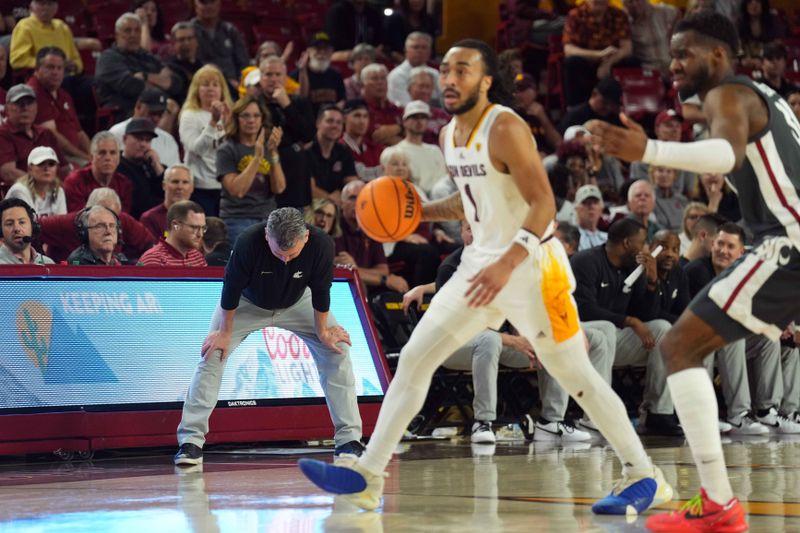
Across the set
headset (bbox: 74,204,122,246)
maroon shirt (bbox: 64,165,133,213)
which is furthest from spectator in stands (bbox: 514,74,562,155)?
headset (bbox: 74,204,122,246)

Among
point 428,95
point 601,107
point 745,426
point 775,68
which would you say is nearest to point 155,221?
point 428,95

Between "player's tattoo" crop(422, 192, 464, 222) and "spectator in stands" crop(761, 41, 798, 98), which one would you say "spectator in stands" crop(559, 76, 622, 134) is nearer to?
"spectator in stands" crop(761, 41, 798, 98)

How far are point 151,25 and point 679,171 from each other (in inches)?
265

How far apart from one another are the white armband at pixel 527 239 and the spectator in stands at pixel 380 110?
913 cm

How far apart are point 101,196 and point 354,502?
5331 mm

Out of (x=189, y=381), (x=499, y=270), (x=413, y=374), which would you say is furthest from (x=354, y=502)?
(x=189, y=381)

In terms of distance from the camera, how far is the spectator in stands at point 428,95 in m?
14.7

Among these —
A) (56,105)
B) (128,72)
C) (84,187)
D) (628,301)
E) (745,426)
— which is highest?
(128,72)

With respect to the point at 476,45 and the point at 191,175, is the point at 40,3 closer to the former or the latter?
the point at 191,175

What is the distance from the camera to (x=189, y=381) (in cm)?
883

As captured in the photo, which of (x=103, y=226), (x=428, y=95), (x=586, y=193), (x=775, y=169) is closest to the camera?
(x=775, y=169)

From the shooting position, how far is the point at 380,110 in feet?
48.2

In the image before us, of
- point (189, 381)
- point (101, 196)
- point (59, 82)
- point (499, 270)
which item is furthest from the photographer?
point (59, 82)

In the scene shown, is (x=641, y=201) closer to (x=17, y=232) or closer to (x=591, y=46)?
(x=591, y=46)
